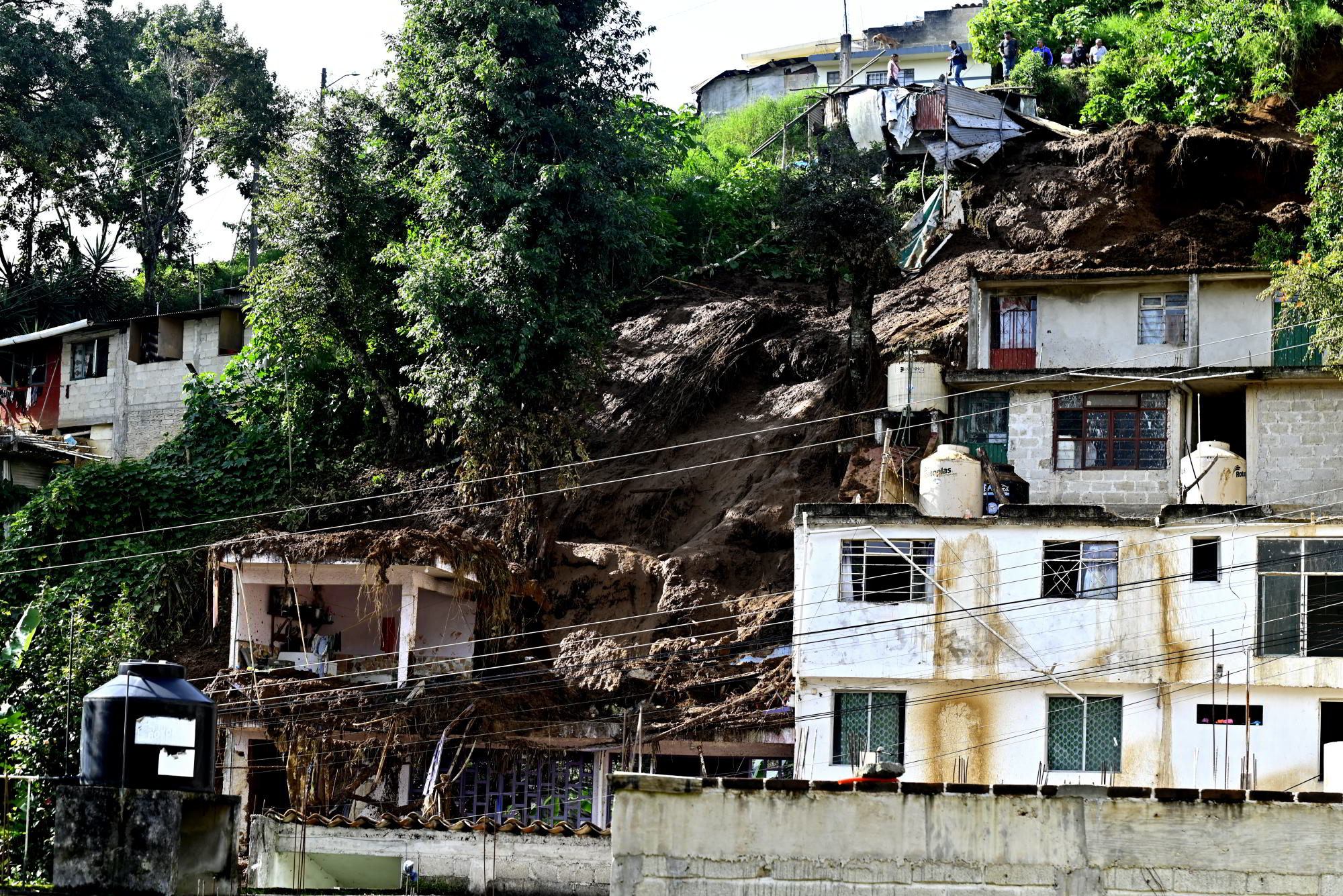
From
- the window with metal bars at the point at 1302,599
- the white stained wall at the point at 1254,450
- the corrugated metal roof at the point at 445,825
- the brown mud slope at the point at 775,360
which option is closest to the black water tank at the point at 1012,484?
the white stained wall at the point at 1254,450

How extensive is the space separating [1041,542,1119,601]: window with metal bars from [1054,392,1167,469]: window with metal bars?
4595 millimetres

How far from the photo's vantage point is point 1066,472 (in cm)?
2842

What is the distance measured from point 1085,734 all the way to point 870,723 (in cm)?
299

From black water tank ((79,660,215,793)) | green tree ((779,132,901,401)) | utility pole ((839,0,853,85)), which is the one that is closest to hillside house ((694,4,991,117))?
utility pole ((839,0,853,85))

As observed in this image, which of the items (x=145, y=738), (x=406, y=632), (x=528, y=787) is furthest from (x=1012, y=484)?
(x=145, y=738)

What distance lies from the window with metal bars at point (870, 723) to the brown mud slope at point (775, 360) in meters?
2.22

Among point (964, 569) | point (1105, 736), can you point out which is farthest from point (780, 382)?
point (1105, 736)

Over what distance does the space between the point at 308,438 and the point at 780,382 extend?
9.01 m

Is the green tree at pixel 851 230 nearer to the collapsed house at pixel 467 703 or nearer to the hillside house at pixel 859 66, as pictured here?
the collapsed house at pixel 467 703

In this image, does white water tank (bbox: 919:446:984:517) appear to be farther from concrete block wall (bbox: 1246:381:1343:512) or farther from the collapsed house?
concrete block wall (bbox: 1246:381:1343:512)

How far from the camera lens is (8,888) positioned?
36.0 feet

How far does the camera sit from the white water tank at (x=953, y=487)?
992 inches

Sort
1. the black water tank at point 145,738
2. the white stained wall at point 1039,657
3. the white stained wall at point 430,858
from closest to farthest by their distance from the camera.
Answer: the black water tank at point 145,738, the white stained wall at point 430,858, the white stained wall at point 1039,657

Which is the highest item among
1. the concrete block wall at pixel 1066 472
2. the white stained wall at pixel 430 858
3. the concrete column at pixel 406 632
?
the concrete block wall at pixel 1066 472
